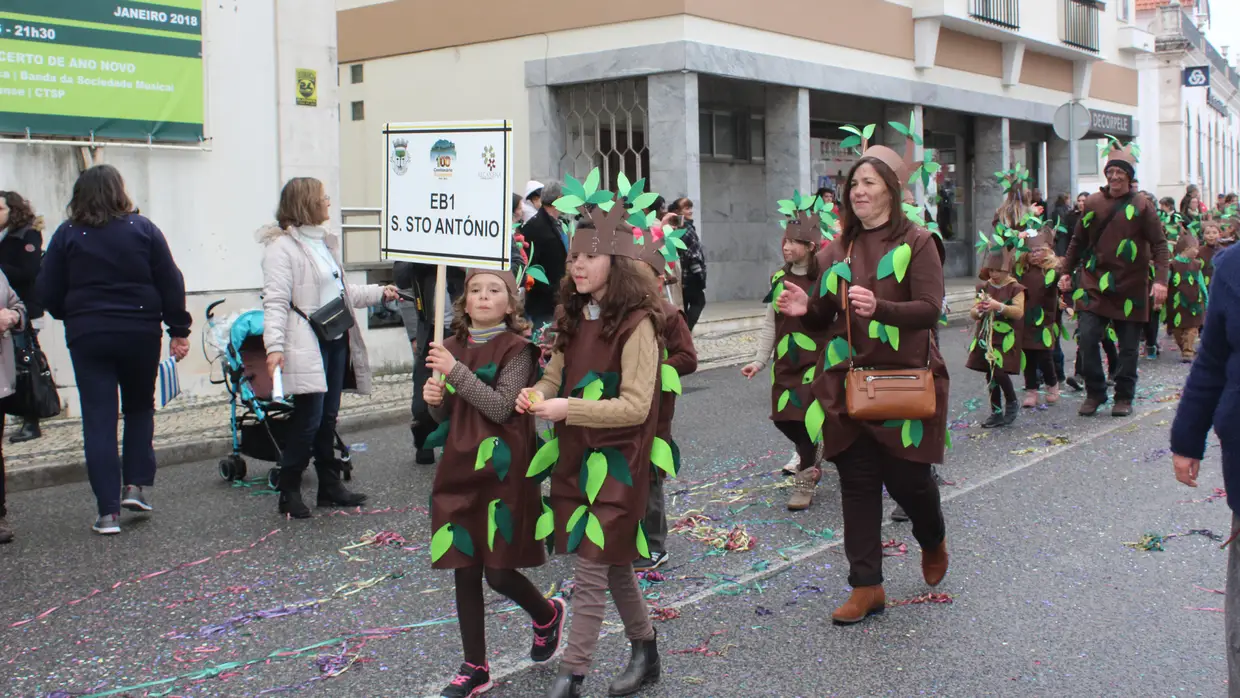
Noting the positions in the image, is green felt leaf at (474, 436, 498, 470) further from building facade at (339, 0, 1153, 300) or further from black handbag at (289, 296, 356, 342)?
building facade at (339, 0, 1153, 300)

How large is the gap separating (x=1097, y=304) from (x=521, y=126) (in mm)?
10428

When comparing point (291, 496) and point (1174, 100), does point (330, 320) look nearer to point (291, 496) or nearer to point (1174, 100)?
point (291, 496)

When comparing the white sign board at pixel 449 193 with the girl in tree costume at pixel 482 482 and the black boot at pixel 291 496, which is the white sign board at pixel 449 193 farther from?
the black boot at pixel 291 496

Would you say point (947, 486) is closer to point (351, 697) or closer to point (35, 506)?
point (351, 697)

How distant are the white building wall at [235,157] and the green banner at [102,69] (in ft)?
0.62

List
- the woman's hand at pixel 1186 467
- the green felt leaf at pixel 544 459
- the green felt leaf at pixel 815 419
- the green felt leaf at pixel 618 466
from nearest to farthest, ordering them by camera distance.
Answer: the woman's hand at pixel 1186 467, the green felt leaf at pixel 618 466, the green felt leaf at pixel 544 459, the green felt leaf at pixel 815 419

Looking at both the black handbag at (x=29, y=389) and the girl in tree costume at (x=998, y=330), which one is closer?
the black handbag at (x=29, y=389)

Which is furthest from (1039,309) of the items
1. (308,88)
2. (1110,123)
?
(1110,123)

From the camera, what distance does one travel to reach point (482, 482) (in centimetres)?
419

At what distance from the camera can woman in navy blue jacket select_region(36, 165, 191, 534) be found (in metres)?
6.47

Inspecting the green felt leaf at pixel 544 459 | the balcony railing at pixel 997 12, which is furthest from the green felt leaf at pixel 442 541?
the balcony railing at pixel 997 12

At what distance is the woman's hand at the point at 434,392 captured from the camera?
13.6 ft

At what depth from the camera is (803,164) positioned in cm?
1984

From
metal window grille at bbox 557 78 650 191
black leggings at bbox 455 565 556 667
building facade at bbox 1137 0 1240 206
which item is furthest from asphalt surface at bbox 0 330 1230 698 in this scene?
building facade at bbox 1137 0 1240 206
